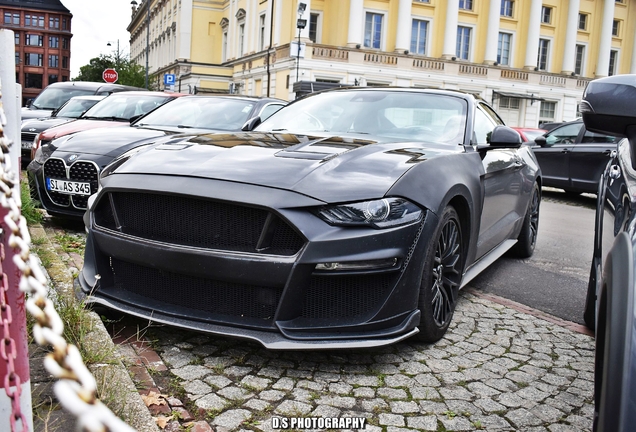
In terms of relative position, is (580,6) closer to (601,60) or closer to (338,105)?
(601,60)

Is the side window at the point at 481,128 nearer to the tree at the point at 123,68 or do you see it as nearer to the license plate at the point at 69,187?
the license plate at the point at 69,187

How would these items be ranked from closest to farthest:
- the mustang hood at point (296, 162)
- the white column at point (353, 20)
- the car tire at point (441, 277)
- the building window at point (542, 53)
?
the mustang hood at point (296, 162), the car tire at point (441, 277), the white column at point (353, 20), the building window at point (542, 53)

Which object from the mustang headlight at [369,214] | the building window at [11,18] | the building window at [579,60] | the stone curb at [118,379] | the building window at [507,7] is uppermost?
the building window at [11,18]

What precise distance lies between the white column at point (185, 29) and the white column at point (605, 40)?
36.0 metres

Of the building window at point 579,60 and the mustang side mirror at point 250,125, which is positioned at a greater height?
the building window at point 579,60

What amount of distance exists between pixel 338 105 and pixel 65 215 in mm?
3114

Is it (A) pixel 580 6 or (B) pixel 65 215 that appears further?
(A) pixel 580 6

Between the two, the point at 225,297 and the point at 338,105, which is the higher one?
the point at 338,105

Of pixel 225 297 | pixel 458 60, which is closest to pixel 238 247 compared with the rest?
pixel 225 297

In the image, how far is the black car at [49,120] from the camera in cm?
1109

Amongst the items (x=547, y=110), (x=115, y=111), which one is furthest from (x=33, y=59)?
(x=115, y=111)

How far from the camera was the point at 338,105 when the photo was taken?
16.6 feet

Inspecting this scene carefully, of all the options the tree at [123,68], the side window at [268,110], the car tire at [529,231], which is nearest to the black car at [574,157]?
the car tire at [529,231]

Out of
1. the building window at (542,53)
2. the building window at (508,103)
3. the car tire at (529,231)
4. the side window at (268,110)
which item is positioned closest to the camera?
the car tire at (529,231)
